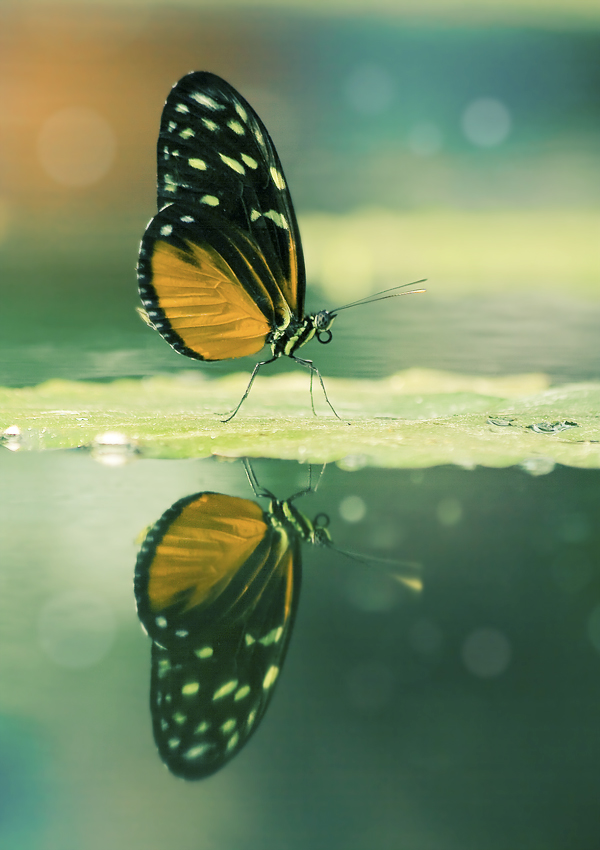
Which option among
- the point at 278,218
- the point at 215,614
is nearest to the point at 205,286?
the point at 278,218

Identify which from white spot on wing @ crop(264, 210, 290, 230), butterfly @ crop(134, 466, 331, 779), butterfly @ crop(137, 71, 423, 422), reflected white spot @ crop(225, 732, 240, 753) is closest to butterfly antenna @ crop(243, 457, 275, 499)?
butterfly @ crop(134, 466, 331, 779)

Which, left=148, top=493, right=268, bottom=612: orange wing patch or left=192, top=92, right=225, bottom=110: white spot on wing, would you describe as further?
left=192, top=92, right=225, bottom=110: white spot on wing

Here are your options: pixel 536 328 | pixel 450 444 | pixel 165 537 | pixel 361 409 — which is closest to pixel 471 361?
pixel 361 409

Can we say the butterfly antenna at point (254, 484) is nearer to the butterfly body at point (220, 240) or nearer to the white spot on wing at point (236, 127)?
the butterfly body at point (220, 240)

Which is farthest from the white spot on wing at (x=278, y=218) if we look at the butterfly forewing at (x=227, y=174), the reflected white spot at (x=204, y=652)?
the reflected white spot at (x=204, y=652)

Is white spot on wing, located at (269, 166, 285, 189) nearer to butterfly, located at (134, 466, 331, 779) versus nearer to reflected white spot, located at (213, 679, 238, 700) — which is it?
butterfly, located at (134, 466, 331, 779)
